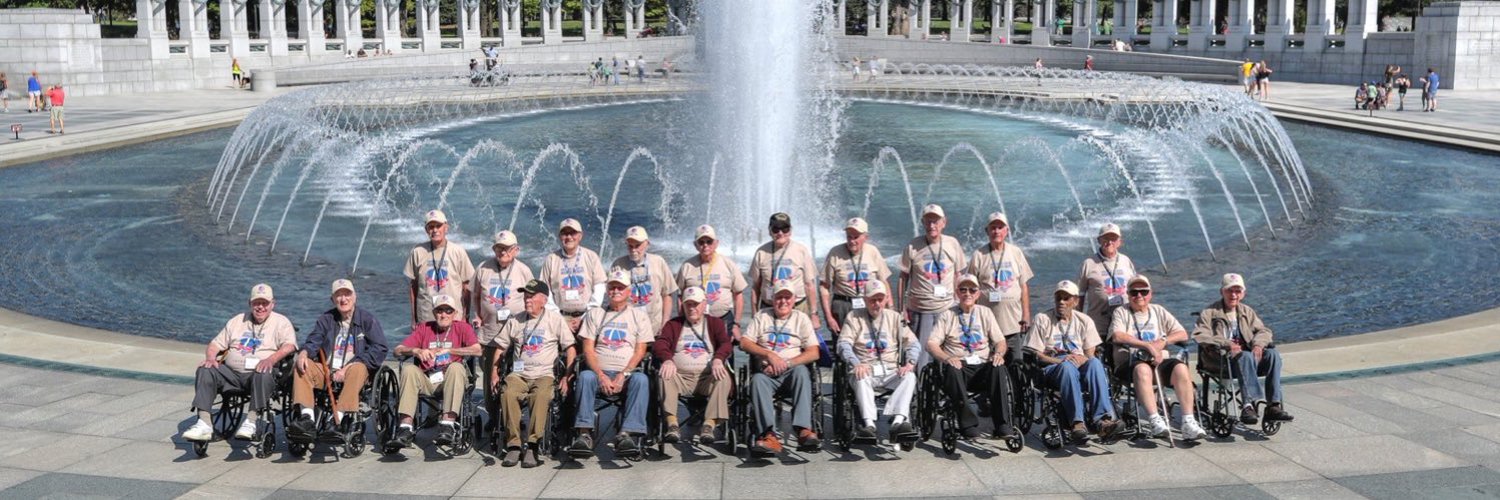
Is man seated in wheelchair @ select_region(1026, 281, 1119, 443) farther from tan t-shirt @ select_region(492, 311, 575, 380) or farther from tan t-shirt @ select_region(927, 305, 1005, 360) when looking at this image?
tan t-shirt @ select_region(492, 311, 575, 380)

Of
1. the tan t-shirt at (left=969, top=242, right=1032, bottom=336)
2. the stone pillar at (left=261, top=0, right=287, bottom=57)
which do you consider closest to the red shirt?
the tan t-shirt at (left=969, top=242, right=1032, bottom=336)

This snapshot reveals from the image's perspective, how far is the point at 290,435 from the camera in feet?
30.4

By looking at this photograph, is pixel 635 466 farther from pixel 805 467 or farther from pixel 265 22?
pixel 265 22

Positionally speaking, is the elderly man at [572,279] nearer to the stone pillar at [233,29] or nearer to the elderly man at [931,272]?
the elderly man at [931,272]

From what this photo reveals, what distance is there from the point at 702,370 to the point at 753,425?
597mm

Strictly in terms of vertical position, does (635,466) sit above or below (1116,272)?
below

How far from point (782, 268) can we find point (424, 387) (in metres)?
2.81

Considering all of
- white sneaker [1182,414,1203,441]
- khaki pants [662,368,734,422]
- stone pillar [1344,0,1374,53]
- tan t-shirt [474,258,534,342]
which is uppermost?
stone pillar [1344,0,1374,53]

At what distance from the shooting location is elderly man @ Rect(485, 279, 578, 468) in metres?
9.29

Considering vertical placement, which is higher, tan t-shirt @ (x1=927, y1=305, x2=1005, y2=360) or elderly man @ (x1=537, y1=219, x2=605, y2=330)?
elderly man @ (x1=537, y1=219, x2=605, y2=330)

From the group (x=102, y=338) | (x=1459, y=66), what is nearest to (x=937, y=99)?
(x=1459, y=66)

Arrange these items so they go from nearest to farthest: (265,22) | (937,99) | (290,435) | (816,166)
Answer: (290,435)
(816,166)
(937,99)
(265,22)

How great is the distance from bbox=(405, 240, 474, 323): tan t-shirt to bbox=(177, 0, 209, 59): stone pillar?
159 ft

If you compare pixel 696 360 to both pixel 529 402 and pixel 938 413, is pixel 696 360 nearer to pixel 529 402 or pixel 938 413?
pixel 529 402
